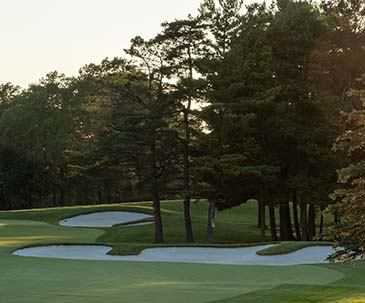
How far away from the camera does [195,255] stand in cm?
2855

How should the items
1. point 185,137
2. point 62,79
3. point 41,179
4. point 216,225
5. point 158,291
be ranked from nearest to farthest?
point 158,291 < point 185,137 < point 216,225 < point 41,179 < point 62,79

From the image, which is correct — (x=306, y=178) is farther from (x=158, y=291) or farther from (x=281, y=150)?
(x=158, y=291)

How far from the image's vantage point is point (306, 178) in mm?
37469

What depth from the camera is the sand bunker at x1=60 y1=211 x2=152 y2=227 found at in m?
53.8

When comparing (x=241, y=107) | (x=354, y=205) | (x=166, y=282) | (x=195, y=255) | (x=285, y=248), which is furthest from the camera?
(x=241, y=107)

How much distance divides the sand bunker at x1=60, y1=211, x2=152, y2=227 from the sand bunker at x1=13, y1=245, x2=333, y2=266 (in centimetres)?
2180

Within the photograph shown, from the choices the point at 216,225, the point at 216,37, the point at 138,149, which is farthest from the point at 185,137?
the point at 216,225

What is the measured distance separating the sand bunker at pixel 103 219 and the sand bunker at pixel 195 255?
71.5 ft

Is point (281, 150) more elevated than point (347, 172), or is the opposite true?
point (281, 150)

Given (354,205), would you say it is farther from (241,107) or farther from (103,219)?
(103,219)

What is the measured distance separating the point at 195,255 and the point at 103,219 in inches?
1087

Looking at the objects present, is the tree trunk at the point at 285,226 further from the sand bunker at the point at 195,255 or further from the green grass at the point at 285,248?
the green grass at the point at 285,248

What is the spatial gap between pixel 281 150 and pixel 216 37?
7703mm

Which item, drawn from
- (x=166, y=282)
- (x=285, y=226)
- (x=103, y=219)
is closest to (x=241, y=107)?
(x=285, y=226)
